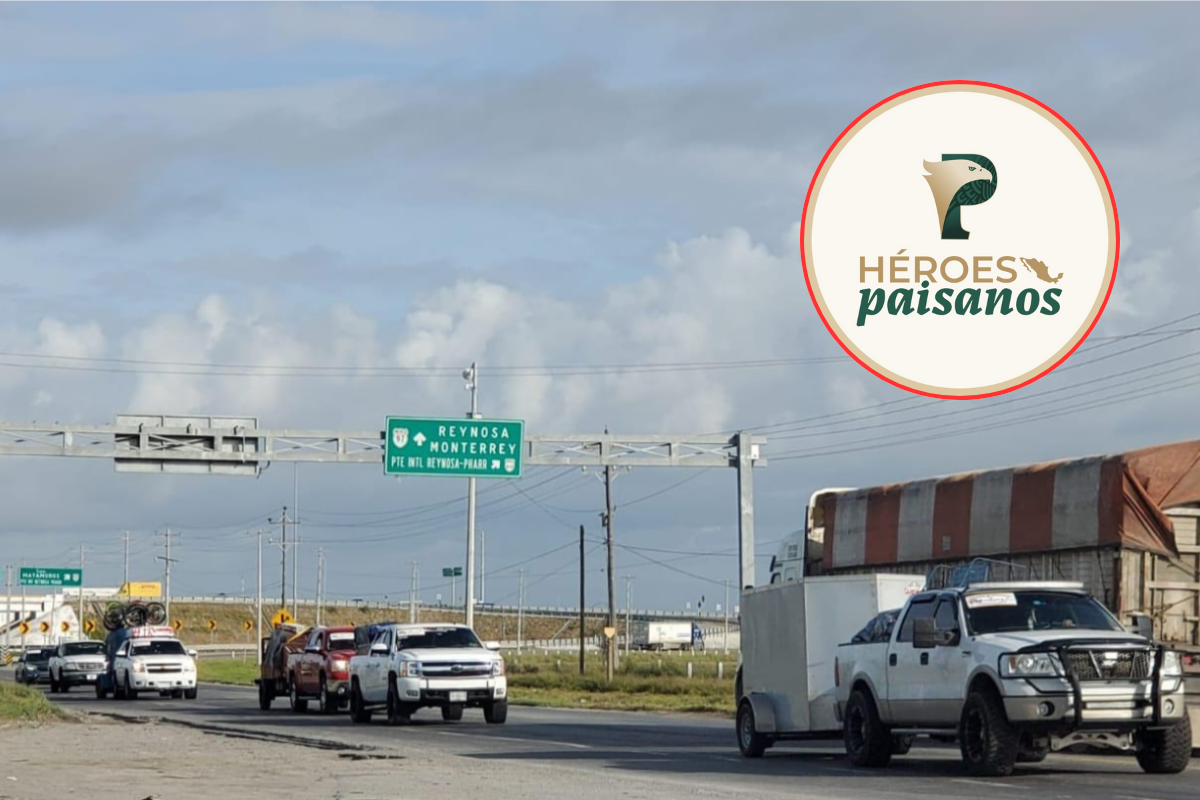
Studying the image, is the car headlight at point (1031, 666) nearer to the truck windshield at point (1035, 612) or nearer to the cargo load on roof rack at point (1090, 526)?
the truck windshield at point (1035, 612)

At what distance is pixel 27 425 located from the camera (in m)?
46.2

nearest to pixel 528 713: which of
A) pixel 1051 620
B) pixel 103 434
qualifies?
pixel 103 434

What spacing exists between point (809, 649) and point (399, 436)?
26.8 meters

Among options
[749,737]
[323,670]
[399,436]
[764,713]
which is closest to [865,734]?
[764,713]

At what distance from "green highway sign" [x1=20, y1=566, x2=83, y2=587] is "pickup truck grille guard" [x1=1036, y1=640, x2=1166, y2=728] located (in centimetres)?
9542

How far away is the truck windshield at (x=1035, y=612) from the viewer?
64.0 ft

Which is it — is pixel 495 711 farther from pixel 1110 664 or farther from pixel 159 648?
pixel 159 648

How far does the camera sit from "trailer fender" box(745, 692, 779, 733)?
23281 millimetres

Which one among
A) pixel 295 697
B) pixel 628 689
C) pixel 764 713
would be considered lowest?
pixel 628 689

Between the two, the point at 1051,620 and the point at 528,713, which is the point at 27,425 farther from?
the point at 1051,620

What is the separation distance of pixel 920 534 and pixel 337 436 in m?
24.8

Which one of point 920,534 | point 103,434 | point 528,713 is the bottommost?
point 528,713

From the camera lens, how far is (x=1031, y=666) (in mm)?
18656

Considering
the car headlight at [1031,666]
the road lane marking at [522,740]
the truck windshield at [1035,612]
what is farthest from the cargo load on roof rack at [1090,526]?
the road lane marking at [522,740]
